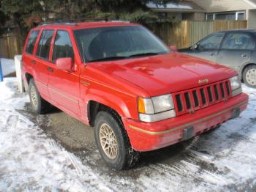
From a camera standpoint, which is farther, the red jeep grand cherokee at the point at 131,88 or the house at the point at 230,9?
the house at the point at 230,9

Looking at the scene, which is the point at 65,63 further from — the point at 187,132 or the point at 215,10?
the point at 215,10

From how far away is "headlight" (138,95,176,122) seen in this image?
3.90 meters

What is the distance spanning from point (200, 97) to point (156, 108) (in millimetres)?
655

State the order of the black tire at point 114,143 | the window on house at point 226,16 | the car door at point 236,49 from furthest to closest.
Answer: the window on house at point 226,16 < the car door at point 236,49 < the black tire at point 114,143

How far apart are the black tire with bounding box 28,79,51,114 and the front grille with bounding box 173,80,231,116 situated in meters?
3.83

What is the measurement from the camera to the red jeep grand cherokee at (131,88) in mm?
3969

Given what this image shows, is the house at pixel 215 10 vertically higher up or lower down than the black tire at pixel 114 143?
higher up

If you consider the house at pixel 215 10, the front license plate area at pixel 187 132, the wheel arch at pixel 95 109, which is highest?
the house at pixel 215 10

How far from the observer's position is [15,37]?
2152cm

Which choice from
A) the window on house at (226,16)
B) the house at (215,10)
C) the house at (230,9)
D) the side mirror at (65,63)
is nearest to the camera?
the side mirror at (65,63)

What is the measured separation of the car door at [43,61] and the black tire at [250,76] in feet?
17.3

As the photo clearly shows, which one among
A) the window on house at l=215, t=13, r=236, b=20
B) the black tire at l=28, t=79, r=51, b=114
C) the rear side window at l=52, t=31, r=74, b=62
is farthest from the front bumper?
the window on house at l=215, t=13, r=236, b=20

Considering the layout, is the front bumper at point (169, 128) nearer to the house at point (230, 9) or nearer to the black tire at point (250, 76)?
the black tire at point (250, 76)

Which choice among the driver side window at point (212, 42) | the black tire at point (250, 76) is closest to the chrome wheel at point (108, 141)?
the black tire at point (250, 76)
